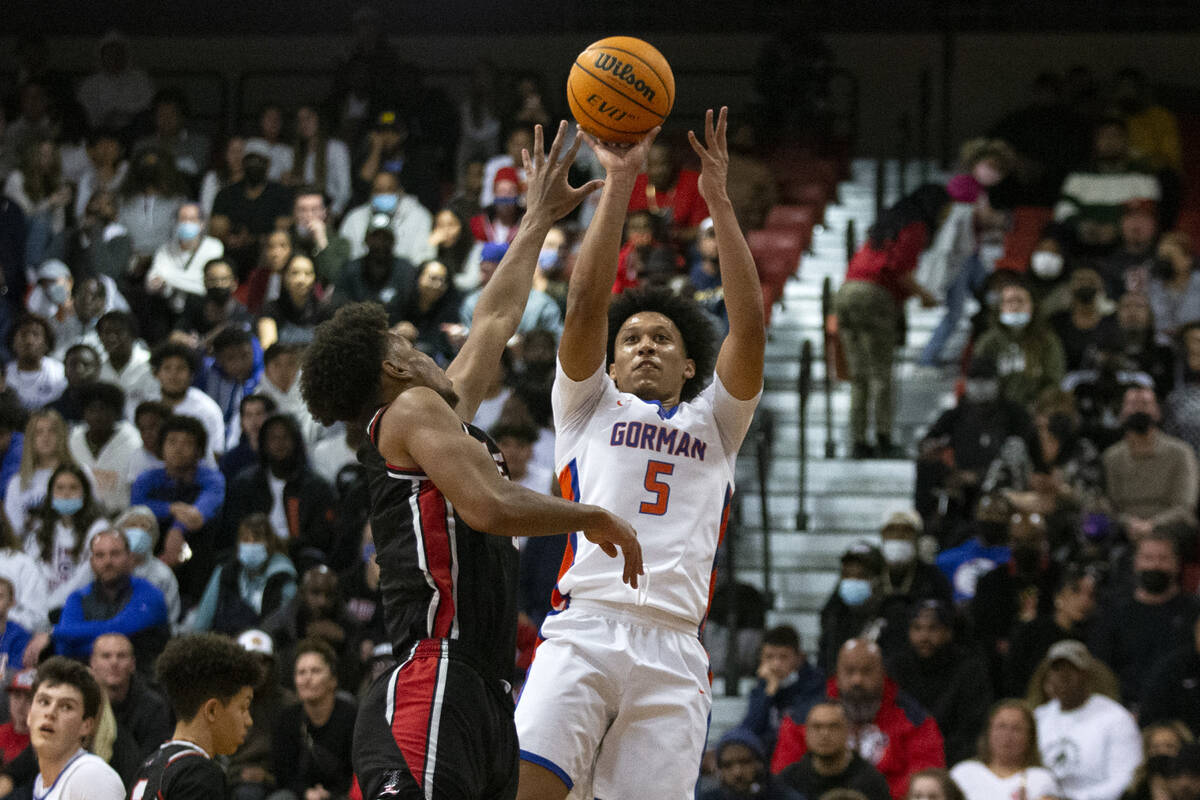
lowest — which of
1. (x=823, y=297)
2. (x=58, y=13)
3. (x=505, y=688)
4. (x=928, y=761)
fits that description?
(x=928, y=761)

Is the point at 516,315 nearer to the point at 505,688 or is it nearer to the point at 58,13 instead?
the point at 505,688

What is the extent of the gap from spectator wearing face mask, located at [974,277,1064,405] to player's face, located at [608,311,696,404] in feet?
20.5

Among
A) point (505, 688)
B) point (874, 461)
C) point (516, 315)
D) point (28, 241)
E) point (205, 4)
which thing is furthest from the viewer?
point (205, 4)

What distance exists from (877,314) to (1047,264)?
1351mm

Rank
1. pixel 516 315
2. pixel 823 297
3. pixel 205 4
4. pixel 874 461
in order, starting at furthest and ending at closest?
pixel 205 4, pixel 823 297, pixel 874 461, pixel 516 315

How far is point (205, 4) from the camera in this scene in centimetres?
1869

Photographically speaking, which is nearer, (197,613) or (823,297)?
(197,613)

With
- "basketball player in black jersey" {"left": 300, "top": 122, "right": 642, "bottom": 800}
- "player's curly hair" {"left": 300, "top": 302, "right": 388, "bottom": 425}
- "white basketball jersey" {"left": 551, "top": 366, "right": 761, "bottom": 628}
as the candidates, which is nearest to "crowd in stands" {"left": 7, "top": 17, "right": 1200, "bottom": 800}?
"white basketball jersey" {"left": 551, "top": 366, "right": 761, "bottom": 628}

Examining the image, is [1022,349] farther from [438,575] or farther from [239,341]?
[438,575]

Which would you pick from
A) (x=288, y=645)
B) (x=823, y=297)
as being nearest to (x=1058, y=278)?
(x=823, y=297)

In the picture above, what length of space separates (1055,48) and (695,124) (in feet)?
11.7

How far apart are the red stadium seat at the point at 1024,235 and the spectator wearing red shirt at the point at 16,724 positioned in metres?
7.72

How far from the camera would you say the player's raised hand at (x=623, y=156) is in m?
5.82

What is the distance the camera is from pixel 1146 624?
947 cm
